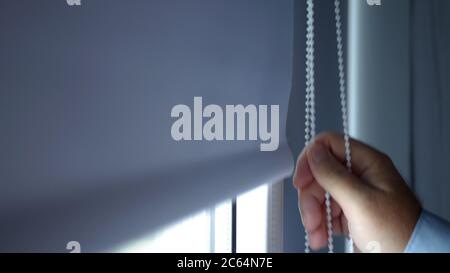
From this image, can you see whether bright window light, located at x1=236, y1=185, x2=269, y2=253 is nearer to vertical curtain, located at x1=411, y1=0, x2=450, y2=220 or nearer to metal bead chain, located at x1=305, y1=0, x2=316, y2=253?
metal bead chain, located at x1=305, y1=0, x2=316, y2=253

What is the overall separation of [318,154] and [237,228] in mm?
156

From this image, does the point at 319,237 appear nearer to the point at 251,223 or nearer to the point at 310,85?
the point at 251,223

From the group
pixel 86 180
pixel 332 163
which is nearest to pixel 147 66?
pixel 86 180

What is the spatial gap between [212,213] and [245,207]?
0.05 meters

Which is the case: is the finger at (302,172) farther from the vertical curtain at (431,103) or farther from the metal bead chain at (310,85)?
the vertical curtain at (431,103)

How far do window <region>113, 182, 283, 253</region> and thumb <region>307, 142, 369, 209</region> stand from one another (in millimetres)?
58

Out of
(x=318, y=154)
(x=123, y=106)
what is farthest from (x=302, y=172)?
(x=123, y=106)

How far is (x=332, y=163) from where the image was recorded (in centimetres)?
65

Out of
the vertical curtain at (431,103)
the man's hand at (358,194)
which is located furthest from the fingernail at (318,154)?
the vertical curtain at (431,103)

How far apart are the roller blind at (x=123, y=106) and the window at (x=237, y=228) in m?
0.02

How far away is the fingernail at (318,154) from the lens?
2.13ft

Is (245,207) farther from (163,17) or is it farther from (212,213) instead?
(163,17)

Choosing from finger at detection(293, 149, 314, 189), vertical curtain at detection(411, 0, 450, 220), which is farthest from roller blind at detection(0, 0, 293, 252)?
vertical curtain at detection(411, 0, 450, 220)

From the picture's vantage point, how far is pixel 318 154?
25.6 inches
